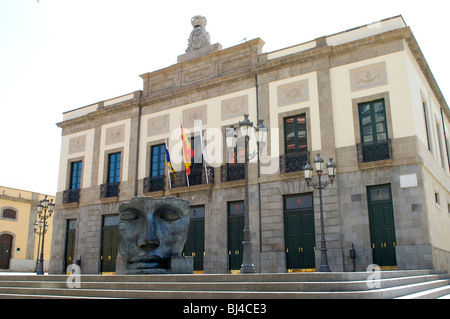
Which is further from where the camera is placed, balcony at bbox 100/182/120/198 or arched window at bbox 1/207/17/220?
arched window at bbox 1/207/17/220

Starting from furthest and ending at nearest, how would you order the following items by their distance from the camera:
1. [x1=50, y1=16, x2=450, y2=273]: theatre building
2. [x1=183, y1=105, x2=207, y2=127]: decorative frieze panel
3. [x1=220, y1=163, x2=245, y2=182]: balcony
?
[x1=183, y1=105, x2=207, y2=127]: decorative frieze panel → [x1=220, y1=163, x2=245, y2=182]: balcony → [x1=50, y1=16, x2=450, y2=273]: theatre building

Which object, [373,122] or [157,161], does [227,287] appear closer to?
[373,122]

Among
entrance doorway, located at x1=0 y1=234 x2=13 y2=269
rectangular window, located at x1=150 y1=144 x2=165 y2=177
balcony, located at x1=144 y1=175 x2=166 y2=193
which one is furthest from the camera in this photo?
entrance doorway, located at x1=0 y1=234 x2=13 y2=269

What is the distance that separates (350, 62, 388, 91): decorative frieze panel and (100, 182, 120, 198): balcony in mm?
12866

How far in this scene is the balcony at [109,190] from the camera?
23.0m

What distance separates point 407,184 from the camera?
51.4 ft

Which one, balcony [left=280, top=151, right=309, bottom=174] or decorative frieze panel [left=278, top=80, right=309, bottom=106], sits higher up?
decorative frieze panel [left=278, top=80, right=309, bottom=106]

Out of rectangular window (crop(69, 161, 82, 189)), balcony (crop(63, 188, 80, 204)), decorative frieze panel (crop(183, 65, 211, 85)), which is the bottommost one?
balcony (crop(63, 188, 80, 204))

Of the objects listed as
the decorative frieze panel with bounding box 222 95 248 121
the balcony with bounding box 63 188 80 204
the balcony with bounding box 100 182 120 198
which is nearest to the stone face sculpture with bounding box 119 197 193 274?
the decorative frieze panel with bounding box 222 95 248 121

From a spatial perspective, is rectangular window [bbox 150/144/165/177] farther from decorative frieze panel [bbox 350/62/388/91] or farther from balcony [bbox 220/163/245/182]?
decorative frieze panel [bbox 350/62/388/91]

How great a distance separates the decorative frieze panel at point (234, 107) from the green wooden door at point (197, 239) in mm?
4482

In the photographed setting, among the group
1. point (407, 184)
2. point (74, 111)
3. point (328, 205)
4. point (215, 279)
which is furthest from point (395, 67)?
point (74, 111)

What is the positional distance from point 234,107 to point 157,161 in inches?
199

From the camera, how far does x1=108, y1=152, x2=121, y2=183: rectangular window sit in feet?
77.1
